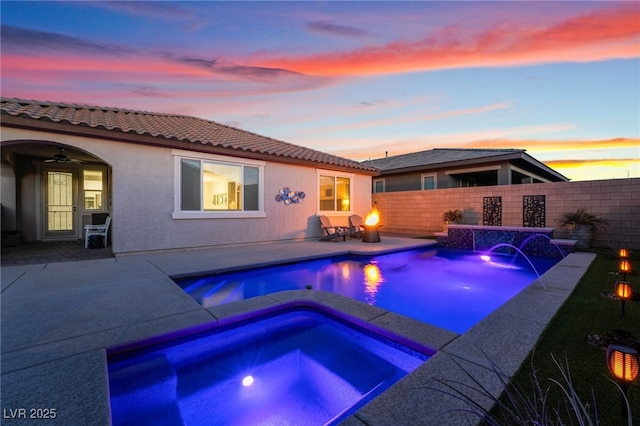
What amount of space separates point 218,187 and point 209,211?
865mm

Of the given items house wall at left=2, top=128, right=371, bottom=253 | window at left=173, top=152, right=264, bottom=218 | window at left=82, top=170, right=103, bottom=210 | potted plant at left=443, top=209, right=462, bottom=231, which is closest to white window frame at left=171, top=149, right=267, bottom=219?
window at left=173, top=152, right=264, bottom=218

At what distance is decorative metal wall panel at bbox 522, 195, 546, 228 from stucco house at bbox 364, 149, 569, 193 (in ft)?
12.0

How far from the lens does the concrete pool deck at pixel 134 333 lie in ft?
5.94

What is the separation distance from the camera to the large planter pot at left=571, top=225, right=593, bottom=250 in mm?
8594

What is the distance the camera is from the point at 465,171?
51.3 feet

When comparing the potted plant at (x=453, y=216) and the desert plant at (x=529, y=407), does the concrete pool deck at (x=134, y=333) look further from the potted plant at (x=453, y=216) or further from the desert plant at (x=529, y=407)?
the potted plant at (x=453, y=216)

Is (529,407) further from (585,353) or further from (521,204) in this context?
(521,204)

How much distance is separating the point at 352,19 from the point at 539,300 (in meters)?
8.01

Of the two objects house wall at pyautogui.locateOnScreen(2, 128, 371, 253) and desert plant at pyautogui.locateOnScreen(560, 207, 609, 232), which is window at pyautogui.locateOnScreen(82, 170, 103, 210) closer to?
house wall at pyautogui.locateOnScreen(2, 128, 371, 253)

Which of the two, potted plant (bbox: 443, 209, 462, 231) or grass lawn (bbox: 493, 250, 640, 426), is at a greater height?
potted plant (bbox: 443, 209, 462, 231)

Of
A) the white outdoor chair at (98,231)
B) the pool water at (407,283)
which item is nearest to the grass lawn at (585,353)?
the pool water at (407,283)

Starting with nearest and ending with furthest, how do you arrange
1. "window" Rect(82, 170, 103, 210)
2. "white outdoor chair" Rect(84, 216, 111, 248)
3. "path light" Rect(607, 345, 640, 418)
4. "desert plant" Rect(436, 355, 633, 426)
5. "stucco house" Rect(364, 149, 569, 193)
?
"desert plant" Rect(436, 355, 633, 426)
"path light" Rect(607, 345, 640, 418)
"white outdoor chair" Rect(84, 216, 111, 248)
"window" Rect(82, 170, 103, 210)
"stucco house" Rect(364, 149, 569, 193)

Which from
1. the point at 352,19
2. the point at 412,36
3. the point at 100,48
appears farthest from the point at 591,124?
the point at 100,48

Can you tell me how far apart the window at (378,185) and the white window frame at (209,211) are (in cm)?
1141
